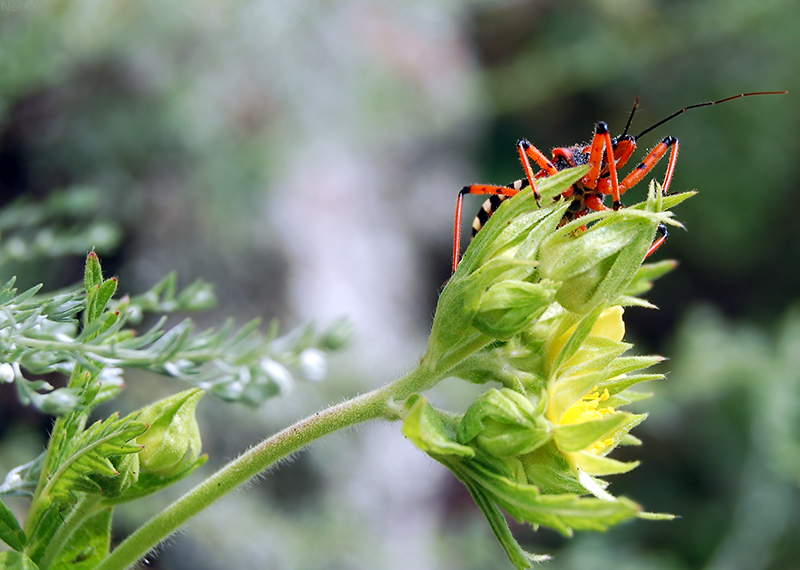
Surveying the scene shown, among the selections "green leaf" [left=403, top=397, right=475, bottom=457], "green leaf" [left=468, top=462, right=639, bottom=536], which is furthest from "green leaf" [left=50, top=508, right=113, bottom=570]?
"green leaf" [left=468, top=462, right=639, bottom=536]

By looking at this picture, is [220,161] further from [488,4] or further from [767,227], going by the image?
[767,227]

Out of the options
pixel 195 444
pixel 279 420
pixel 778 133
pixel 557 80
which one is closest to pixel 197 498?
pixel 195 444

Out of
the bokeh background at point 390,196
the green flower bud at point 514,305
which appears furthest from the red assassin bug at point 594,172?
the bokeh background at point 390,196

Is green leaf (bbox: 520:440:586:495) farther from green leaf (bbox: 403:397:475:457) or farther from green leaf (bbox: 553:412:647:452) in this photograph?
green leaf (bbox: 403:397:475:457)

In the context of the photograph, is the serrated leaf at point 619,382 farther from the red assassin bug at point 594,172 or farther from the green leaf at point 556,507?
the red assassin bug at point 594,172

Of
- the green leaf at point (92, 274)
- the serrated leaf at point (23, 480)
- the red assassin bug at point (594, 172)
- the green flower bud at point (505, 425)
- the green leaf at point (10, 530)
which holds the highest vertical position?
the green leaf at point (92, 274)

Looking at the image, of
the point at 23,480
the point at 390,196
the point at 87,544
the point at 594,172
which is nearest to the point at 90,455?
the point at 23,480
